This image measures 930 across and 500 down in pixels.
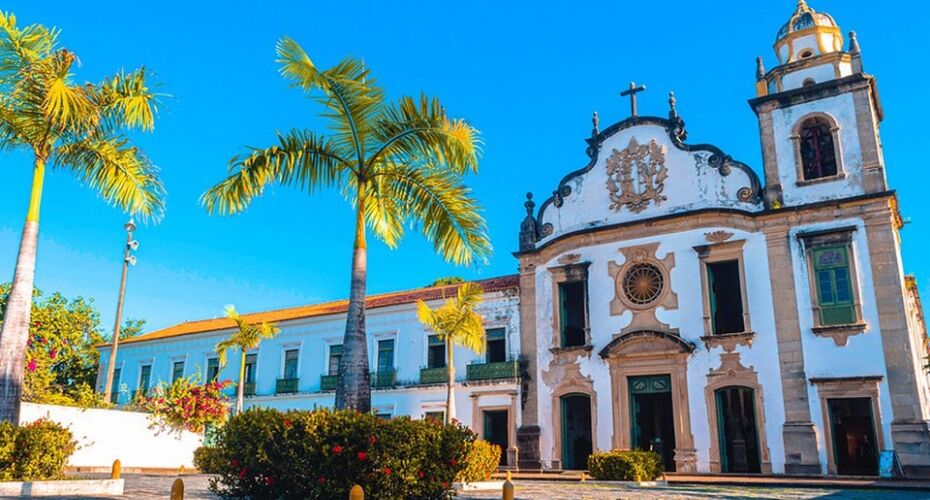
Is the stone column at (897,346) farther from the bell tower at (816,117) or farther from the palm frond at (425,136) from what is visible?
the palm frond at (425,136)

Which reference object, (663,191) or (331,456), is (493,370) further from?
(331,456)

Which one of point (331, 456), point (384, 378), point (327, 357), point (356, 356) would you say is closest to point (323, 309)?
point (327, 357)

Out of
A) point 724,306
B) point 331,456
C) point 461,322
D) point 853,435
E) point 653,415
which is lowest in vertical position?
point 331,456

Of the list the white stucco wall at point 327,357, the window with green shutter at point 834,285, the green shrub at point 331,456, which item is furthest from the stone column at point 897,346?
the green shrub at point 331,456

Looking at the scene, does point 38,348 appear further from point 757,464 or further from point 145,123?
point 757,464

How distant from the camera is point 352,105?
1139cm

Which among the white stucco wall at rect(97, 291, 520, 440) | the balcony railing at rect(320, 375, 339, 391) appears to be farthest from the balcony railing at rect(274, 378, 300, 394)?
the balcony railing at rect(320, 375, 339, 391)

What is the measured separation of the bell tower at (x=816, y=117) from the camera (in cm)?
1953

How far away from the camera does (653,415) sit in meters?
21.1


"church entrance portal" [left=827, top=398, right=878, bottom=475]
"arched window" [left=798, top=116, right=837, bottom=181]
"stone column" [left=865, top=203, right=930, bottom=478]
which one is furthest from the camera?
"arched window" [left=798, top=116, right=837, bottom=181]

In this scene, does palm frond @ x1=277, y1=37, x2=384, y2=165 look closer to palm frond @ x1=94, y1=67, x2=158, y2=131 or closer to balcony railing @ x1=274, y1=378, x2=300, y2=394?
palm frond @ x1=94, y1=67, x2=158, y2=131

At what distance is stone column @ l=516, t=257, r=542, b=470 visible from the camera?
22.3 meters

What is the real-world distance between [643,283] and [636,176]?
3.25 m

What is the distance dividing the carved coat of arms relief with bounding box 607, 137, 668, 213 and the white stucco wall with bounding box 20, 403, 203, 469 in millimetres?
Result: 14545
